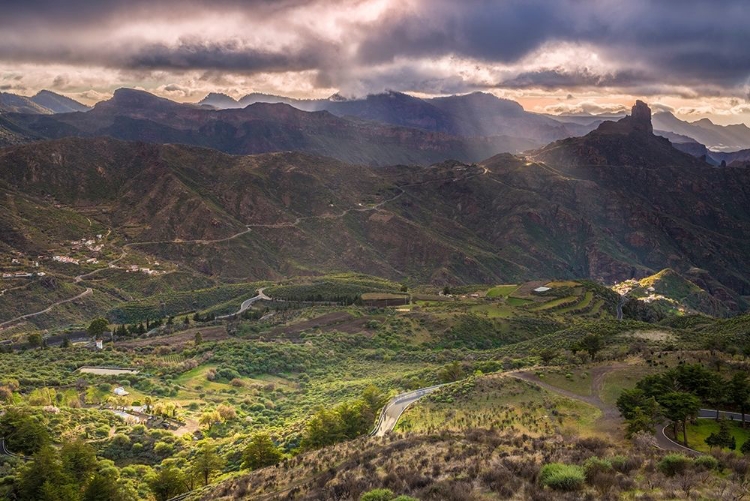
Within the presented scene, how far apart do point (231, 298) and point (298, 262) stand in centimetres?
5476

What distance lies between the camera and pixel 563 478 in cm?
2092

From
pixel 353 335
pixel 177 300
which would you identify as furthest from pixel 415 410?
pixel 177 300

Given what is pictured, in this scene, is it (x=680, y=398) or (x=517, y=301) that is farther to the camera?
(x=517, y=301)

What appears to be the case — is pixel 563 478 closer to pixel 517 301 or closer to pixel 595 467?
pixel 595 467

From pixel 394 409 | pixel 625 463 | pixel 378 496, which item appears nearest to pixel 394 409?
pixel 394 409

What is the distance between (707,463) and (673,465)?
1893mm

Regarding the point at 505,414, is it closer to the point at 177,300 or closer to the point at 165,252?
the point at 177,300

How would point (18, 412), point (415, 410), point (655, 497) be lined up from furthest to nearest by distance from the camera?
point (18, 412)
point (415, 410)
point (655, 497)

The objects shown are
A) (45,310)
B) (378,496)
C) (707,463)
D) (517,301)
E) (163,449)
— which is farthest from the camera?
(45,310)

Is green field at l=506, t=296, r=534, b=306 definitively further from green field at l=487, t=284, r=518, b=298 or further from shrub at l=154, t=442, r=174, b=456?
shrub at l=154, t=442, r=174, b=456

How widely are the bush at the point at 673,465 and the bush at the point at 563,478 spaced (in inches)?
148

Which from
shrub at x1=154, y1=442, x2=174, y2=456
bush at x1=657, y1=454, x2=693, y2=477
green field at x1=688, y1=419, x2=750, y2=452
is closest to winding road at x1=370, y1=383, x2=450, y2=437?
bush at x1=657, y1=454, x2=693, y2=477

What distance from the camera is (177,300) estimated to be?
461ft

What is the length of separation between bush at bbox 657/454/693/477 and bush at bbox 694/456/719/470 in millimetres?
346
